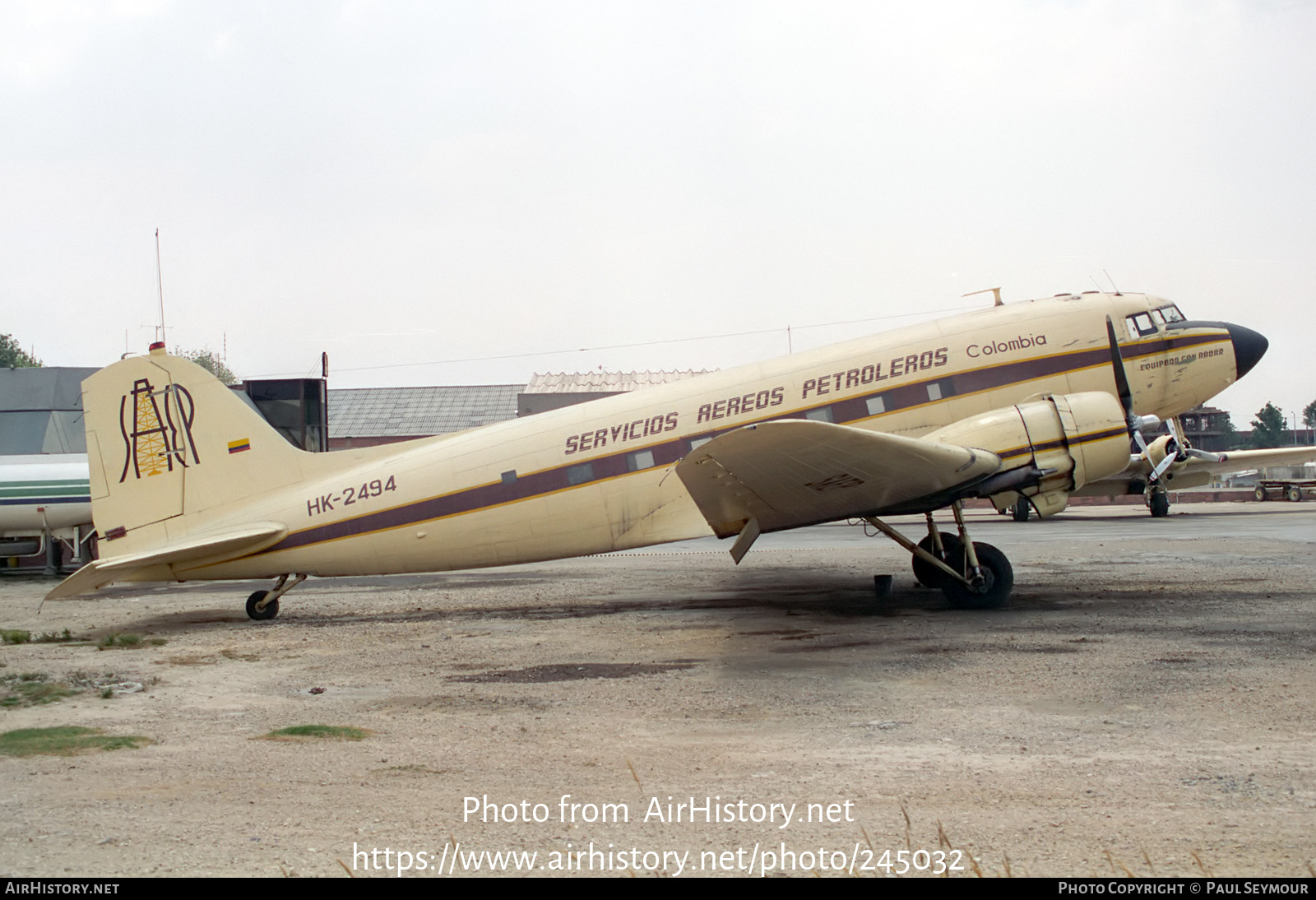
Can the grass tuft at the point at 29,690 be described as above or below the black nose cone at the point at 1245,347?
below

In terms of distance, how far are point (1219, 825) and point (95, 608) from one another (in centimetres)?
1657

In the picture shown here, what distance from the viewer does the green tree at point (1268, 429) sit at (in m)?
131

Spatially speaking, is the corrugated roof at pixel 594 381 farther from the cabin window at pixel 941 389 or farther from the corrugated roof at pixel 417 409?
the cabin window at pixel 941 389

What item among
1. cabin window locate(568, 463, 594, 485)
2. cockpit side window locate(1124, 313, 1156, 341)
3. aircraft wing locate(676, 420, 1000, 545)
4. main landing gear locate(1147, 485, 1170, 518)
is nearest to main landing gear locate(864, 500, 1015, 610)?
aircraft wing locate(676, 420, 1000, 545)

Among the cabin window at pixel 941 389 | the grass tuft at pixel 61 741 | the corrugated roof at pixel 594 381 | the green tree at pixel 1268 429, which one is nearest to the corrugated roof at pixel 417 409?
the corrugated roof at pixel 594 381

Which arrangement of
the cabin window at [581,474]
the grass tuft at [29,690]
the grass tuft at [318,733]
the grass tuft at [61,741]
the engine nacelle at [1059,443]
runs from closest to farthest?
the grass tuft at [61,741] → the grass tuft at [318,733] → the grass tuft at [29,690] → the engine nacelle at [1059,443] → the cabin window at [581,474]

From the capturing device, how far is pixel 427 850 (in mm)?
4359

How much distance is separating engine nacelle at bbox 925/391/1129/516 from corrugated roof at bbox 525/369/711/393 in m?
39.4

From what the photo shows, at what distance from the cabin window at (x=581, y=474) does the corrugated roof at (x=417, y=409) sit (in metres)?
43.4

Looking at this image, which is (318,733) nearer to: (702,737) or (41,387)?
(702,737)

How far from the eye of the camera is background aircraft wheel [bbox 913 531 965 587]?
12.9m

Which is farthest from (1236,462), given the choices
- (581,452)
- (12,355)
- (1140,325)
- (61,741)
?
(12,355)

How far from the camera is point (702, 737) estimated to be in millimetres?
6484

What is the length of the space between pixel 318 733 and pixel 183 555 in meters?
6.59
